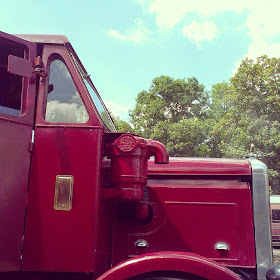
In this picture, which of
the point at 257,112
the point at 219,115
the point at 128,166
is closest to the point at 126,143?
the point at 128,166

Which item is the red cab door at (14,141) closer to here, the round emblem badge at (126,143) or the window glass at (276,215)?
the round emblem badge at (126,143)

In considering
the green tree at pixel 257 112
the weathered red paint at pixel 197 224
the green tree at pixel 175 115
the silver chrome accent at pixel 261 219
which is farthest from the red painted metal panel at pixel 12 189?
the green tree at pixel 175 115

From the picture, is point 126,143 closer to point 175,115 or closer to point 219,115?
point 175,115

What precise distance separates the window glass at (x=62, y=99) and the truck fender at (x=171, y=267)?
1273 mm

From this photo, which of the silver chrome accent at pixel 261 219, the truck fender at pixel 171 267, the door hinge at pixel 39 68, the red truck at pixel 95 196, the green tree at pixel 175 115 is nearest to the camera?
the truck fender at pixel 171 267

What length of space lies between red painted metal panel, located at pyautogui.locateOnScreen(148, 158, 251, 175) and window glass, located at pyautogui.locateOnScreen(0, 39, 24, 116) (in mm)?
1480

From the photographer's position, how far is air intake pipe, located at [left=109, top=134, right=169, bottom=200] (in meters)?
2.91

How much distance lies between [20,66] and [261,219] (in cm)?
260

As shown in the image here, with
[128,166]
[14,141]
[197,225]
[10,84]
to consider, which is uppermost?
[10,84]

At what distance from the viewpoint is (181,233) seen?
327cm

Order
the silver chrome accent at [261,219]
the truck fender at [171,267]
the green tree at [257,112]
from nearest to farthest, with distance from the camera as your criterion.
A: the truck fender at [171,267], the silver chrome accent at [261,219], the green tree at [257,112]

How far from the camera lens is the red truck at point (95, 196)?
2666 millimetres

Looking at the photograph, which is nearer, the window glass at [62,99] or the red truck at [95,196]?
the red truck at [95,196]

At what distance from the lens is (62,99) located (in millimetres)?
3002
